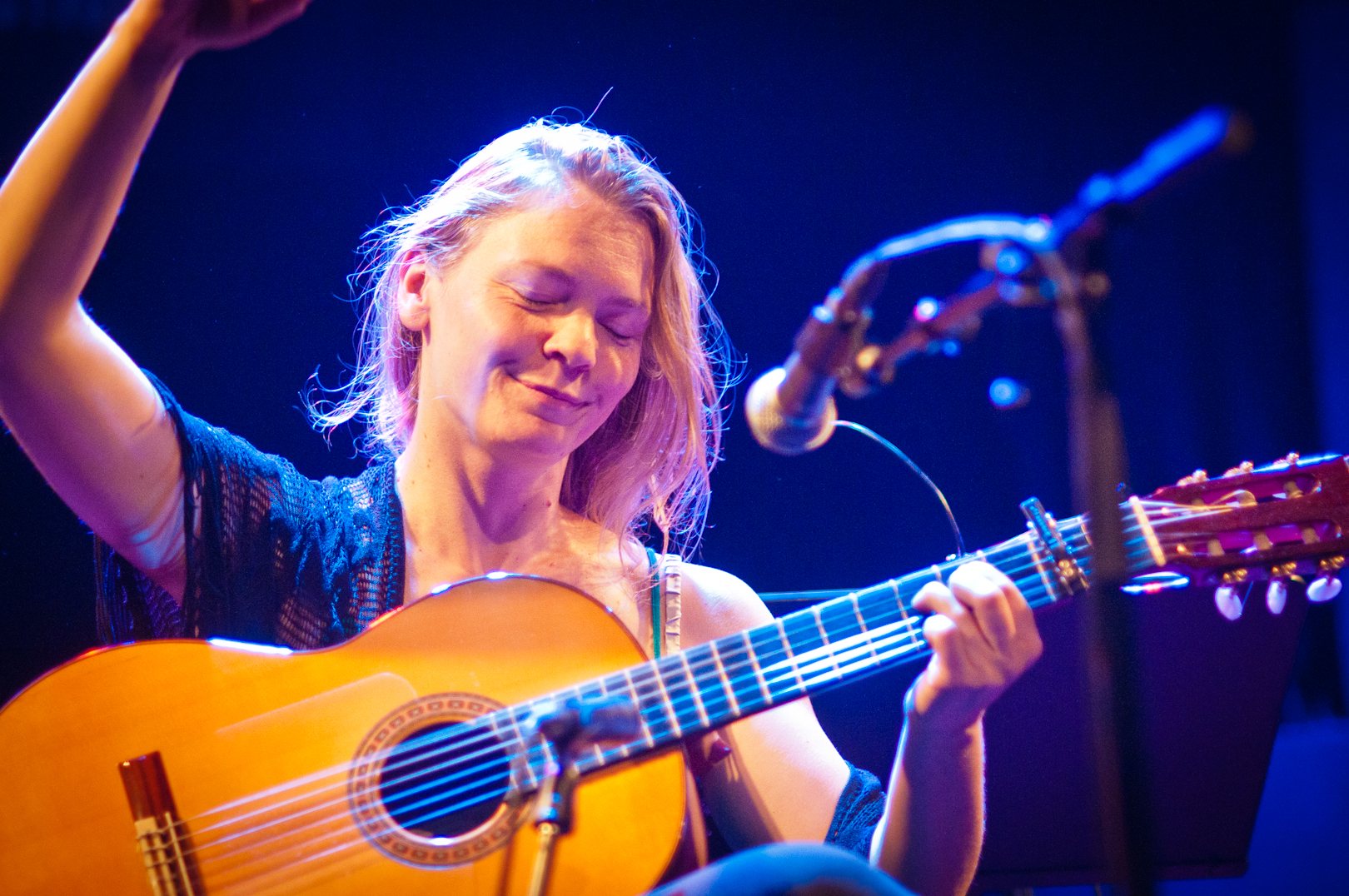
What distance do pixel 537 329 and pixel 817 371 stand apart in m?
0.83

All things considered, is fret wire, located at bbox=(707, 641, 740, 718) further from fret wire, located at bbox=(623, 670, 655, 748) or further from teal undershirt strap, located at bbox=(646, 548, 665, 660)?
teal undershirt strap, located at bbox=(646, 548, 665, 660)

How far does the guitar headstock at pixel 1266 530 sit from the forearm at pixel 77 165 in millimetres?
1594

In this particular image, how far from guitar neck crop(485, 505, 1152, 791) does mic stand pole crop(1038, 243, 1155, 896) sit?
61 cm

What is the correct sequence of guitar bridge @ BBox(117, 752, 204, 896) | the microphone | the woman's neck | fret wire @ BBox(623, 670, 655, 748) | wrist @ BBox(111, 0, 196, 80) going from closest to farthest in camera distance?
1. the microphone
2. wrist @ BBox(111, 0, 196, 80)
3. guitar bridge @ BBox(117, 752, 204, 896)
4. fret wire @ BBox(623, 670, 655, 748)
5. the woman's neck

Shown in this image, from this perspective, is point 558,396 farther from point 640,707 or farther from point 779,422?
point 779,422

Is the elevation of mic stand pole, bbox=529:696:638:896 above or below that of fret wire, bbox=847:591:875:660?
below

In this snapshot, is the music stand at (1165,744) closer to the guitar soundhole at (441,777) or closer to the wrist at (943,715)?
the wrist at (943,715)

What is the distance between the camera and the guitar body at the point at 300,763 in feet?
4.23

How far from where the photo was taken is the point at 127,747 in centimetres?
133

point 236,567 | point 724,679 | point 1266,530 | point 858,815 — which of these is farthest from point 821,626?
point 236,567

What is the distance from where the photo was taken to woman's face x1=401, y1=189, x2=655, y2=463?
1.65 m

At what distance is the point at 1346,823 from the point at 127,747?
12.2ft

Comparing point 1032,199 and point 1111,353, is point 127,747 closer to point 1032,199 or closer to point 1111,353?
point 1111,353

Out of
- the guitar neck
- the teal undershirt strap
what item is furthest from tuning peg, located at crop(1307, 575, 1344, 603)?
the teal undershirt strap
